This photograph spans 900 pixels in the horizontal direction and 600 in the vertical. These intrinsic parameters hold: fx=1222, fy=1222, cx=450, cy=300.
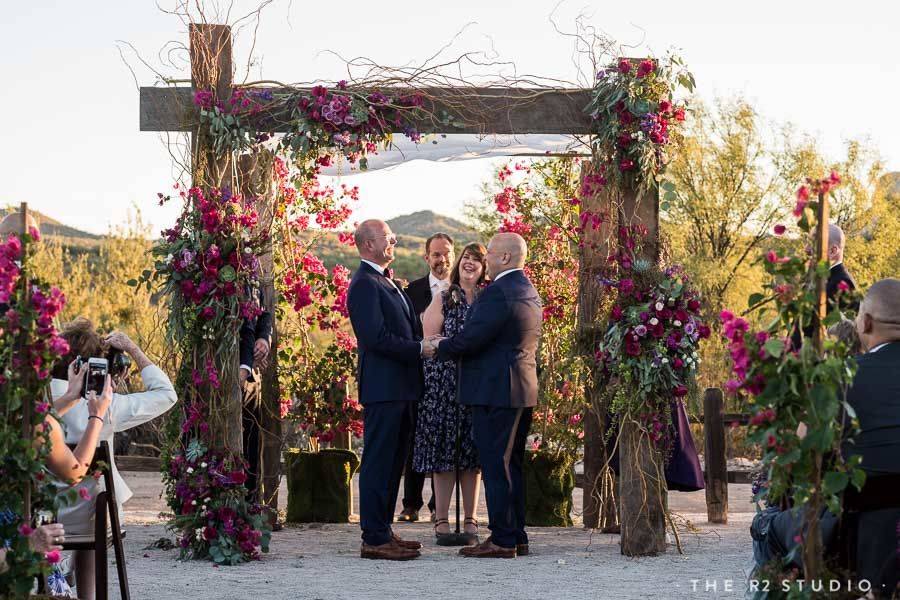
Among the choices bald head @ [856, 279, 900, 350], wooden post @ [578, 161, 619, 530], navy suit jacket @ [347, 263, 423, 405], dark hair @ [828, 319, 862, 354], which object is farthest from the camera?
wooden post @ [578, 161, 619, 530]

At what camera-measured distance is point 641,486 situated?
7.20 meters

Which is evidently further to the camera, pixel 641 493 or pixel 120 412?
pixel 641 493

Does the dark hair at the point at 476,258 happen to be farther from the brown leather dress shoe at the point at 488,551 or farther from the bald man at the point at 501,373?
the brown leather dress shoe at the point at 488,551

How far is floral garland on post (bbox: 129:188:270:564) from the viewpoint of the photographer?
7.02 metres

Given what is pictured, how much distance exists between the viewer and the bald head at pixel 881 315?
14.1ft

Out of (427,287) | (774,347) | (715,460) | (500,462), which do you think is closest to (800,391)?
(774,347)

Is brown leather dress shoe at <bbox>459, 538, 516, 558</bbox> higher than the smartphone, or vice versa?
the smartphone

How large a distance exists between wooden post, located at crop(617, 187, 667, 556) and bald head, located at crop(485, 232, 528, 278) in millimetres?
698

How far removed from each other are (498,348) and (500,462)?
0.65 meters

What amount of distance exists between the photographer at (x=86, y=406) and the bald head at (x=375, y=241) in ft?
6.11

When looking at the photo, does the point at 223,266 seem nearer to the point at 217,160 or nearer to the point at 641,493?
the point at 217,160

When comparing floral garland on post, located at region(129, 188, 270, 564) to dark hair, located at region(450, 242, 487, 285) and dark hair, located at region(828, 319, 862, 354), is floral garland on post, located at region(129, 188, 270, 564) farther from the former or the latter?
dark hair, located at region(828, 319, 862, 354)

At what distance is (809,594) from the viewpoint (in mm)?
3465

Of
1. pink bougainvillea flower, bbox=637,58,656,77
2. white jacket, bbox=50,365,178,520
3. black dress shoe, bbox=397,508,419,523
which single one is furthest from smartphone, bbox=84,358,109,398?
black dress shoe, bbox=397,508,419,523
